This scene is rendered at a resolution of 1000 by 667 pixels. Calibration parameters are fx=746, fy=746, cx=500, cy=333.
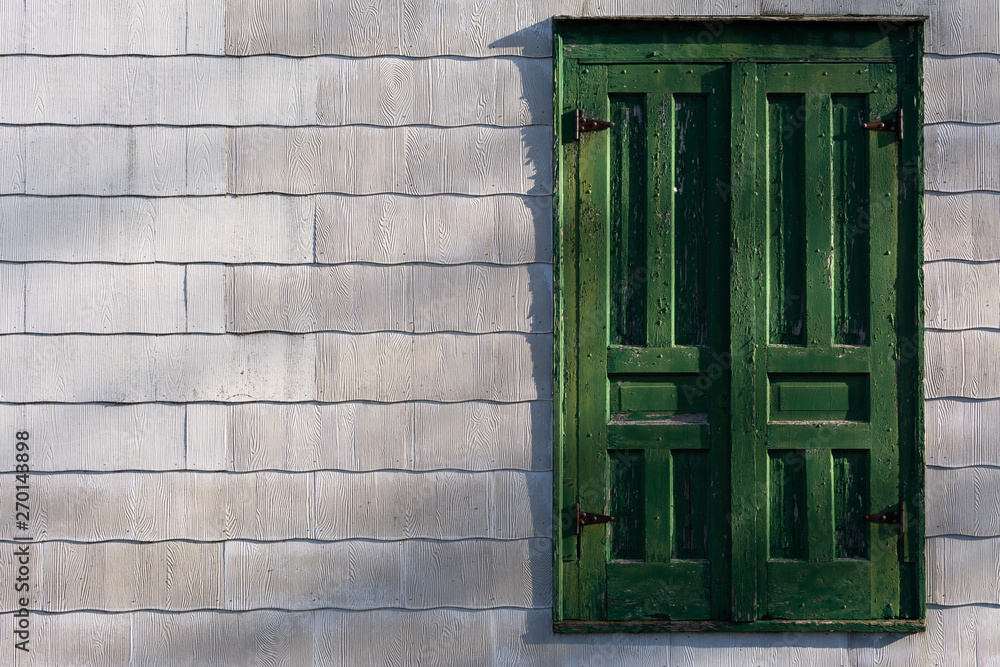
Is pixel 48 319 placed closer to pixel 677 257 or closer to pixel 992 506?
pixel 677 257

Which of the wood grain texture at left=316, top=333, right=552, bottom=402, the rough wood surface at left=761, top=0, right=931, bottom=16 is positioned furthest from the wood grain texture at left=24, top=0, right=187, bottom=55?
the rough wood surface at left=761, top=0, right=931, bottom=16

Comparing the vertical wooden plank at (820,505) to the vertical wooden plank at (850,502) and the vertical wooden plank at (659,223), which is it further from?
the vertical wooden plank at (659,223)

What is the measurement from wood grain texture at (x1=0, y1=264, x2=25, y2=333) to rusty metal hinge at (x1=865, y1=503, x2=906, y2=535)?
9.66ft

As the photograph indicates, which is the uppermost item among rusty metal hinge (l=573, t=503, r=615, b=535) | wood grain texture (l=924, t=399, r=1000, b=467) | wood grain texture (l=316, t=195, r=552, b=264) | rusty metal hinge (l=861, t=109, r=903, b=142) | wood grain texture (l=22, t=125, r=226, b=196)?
rusty metal hinge (l=861, t=109, r=903, b=142)

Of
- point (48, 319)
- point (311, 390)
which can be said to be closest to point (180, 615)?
point (311, 390)

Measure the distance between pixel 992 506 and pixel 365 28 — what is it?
2.69 meters

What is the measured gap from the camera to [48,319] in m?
2.53

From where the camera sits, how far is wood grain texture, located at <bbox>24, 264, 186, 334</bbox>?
2531 millimetres

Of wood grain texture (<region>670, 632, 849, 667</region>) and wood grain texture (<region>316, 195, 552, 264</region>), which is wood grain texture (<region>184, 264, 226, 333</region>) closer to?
wood grain texture (<region>316, 195, 552, 264</region>)

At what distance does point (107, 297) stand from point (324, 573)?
3.92 feet

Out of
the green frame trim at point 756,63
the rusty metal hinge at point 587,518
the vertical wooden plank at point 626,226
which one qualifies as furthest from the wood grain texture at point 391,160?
the rusty metal hinge at point 587,518

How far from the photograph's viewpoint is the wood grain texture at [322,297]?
2.54 meters

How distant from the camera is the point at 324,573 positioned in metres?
2.54

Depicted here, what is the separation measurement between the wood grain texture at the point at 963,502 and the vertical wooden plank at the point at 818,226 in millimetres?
621
